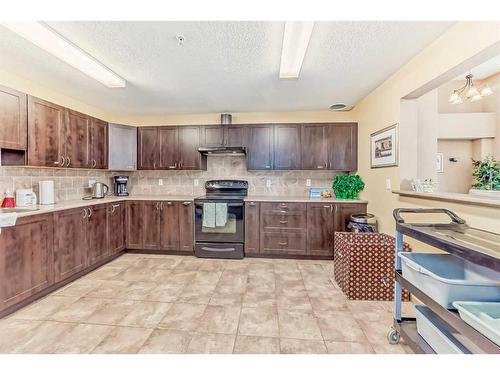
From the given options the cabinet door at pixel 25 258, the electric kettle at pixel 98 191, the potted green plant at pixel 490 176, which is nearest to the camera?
the cabinet door at pixel 25 258

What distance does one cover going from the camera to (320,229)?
11.6 ft

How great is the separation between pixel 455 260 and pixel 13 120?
13.3ft

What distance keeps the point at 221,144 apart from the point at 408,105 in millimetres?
2679

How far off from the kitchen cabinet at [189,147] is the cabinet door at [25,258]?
80.0 inches

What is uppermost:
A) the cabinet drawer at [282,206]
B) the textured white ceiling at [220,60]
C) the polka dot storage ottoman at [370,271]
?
the textured white ceiling at [220,60]

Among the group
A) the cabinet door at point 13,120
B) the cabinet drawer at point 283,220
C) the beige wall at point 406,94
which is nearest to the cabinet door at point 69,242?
the cabinet door at point 13,120

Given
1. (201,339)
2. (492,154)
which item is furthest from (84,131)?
(492,154)

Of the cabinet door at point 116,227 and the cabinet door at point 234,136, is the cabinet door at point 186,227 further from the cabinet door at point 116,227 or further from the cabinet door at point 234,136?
the cabinet door at point 234,136

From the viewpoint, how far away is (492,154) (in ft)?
14.8

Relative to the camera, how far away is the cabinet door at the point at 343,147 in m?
3.86

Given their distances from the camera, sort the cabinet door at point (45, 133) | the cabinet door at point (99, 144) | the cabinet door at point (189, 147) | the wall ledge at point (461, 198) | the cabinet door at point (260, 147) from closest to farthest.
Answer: the wall ledge at point (461, 198) → the cabinet door at point (45, 133) → the cabinet door at point (99, 144) → the cabinet door at point (260, 147) → the cabinet door at point (189, 147)

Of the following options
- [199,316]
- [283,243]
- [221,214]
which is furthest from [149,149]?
[199,316]

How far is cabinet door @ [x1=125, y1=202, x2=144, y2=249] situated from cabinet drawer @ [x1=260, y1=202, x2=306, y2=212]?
6.56ft

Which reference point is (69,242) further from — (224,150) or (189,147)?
(224,150)
